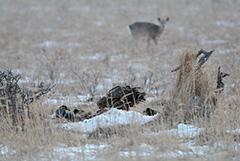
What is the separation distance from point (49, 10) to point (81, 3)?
3614mm

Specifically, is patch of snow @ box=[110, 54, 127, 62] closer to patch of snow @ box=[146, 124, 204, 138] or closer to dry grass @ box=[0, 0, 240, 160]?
dry grass @ box=[0, 0, 240, 160]

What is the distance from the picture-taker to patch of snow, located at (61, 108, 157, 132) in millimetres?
4695

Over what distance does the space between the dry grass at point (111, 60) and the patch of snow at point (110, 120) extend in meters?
0.13

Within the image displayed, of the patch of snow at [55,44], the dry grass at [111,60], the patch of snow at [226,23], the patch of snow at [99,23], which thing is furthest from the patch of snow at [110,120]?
the patch of snow at [99,23]

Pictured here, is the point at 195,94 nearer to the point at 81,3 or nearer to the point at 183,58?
the point at 183,58

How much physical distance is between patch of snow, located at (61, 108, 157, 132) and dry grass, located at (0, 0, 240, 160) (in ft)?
0.43

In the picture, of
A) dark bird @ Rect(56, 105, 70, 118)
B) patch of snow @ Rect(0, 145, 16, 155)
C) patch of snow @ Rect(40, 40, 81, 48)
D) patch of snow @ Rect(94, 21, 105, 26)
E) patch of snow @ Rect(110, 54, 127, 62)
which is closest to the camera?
patch of snow @ Rect(0, 145, 16, 155)

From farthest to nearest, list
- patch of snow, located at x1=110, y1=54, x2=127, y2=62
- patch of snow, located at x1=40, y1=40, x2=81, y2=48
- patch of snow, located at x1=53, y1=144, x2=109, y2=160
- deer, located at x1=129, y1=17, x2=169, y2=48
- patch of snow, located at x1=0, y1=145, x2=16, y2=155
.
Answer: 1. deer, located at x1=129, y1=17, x2=169, y2=48
2. patch of snow, located at x1=40, y1=40, x2=81, y2=48
3. patch of snow, located at x1=110, y1=54, x2=127, y2=62
4. patch of snow, located at x1=0, y1=145, x2=16, y2=155
5. patch of snow, located at x1=53, y1=144, x2=109, y2=160

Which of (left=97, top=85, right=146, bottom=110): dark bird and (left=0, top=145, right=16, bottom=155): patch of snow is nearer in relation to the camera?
(left=0, top=145, right=16, bottom=155): patch of snow

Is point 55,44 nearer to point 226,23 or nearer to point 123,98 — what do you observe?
point 226,23

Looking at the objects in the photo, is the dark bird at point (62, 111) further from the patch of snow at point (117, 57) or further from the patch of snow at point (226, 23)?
the patch of snow at point (226, 23)

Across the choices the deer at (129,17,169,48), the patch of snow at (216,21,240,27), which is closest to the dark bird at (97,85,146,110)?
the deer at (129,17,169,48)

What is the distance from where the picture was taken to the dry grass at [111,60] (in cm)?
Result: 420

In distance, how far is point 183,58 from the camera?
5.02 metres
